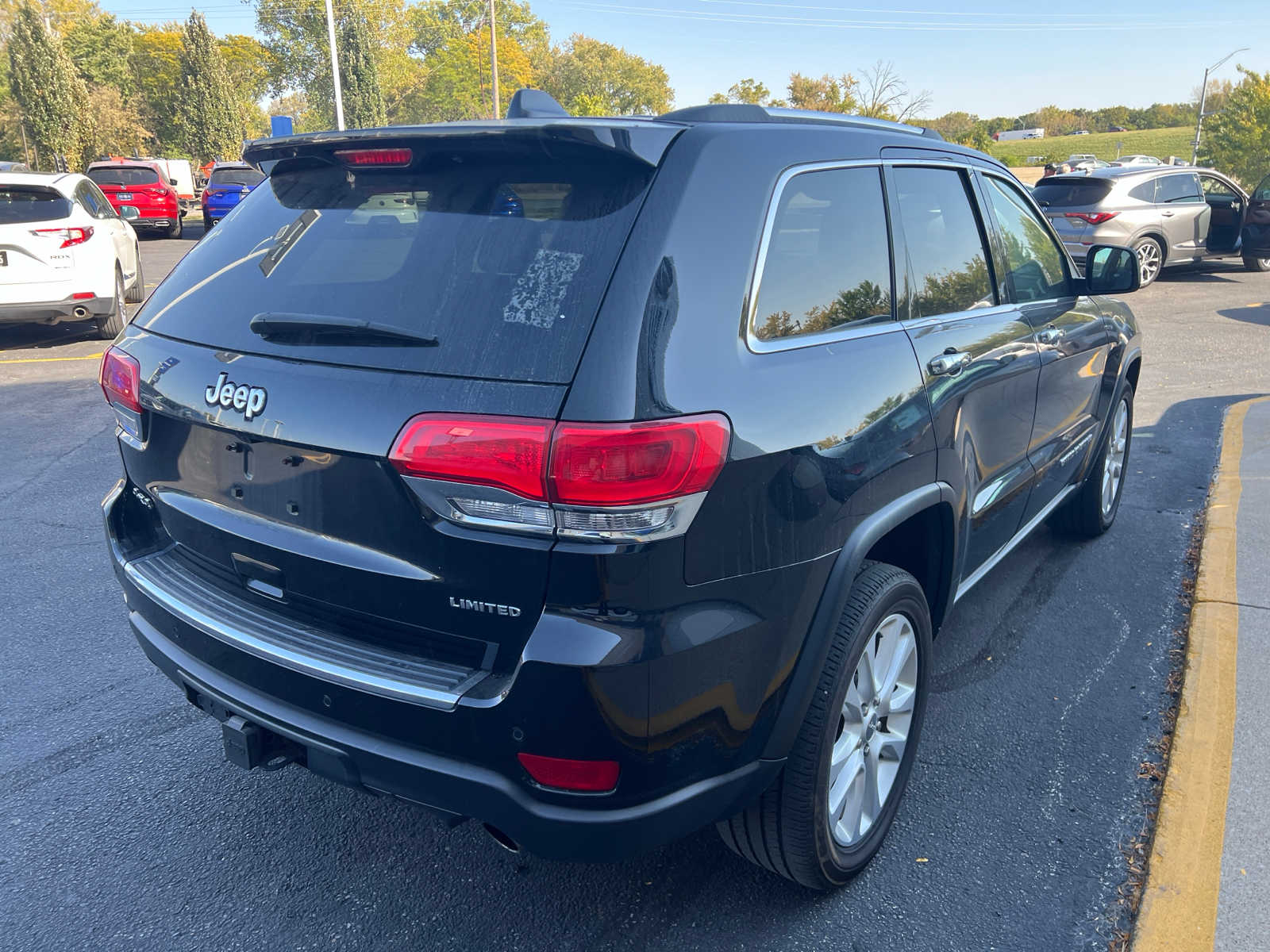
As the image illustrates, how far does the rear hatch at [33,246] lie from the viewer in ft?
29.4

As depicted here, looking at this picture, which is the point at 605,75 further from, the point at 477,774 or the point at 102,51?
the point at 477,774

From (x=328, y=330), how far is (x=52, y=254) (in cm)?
874

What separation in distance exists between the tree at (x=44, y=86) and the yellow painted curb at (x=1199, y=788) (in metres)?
47.7

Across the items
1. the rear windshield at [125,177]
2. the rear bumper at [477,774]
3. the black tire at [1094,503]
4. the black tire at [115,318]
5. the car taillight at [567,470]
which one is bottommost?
the black tire at [1094,503]

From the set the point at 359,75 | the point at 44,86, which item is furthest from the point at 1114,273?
the point at 359,75

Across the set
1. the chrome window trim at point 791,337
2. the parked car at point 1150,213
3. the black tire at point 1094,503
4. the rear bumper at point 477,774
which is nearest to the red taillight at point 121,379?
the rear bumper at point 477,774

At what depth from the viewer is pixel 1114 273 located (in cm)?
407

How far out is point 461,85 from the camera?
81812 mm

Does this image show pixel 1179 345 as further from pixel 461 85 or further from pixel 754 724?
pixel 461 85

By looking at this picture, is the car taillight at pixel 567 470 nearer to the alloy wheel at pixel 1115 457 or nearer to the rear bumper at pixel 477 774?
the rear bumper at pixel 477 774

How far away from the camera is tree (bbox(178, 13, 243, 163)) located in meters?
53.6

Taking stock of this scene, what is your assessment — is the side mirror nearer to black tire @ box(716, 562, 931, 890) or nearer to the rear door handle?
the rear door handle

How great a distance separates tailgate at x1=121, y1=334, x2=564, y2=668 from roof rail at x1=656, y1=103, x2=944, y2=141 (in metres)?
0.84

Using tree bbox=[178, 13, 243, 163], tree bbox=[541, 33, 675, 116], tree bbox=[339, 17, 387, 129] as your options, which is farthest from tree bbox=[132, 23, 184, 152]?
tree bbox=[541, 33, 675, 116]
